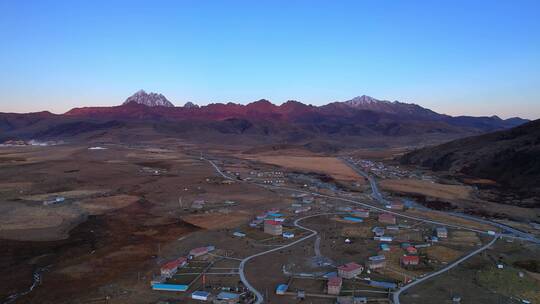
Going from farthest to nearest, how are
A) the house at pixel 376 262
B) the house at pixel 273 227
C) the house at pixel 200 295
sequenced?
the house at pixel 273 227 < the house at pixel 376 262 < the house at pixel 200 295

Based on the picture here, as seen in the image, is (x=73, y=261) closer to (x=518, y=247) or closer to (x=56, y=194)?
(x=56, y=194)

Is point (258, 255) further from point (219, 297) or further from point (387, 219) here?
point (387, 219)

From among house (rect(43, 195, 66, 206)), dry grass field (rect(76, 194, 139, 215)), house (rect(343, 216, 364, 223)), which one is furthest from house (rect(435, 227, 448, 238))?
house (rect(43, 195, 66, 206))

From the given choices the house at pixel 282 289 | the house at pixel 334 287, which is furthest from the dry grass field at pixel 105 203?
the house at pixel 334 287

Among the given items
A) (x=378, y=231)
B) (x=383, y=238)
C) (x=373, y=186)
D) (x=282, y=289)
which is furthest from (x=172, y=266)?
(x=373, y=186)

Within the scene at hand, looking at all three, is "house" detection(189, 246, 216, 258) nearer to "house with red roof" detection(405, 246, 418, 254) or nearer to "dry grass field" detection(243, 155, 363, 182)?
"house with red roof" detection(405, 246, 418, 254)

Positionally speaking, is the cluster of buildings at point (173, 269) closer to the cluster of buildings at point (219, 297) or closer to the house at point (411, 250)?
the cluster of buildings at point (219, 297)

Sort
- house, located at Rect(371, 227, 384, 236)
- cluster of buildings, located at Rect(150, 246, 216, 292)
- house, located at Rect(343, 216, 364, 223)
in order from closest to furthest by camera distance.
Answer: cluster of buildings, located at Rect(150, 246, 216, 292) → house, located at Rect(371, 227, 384, 236) → house, located at Rect(343, 216, 364, 223)
